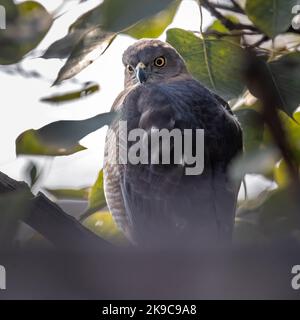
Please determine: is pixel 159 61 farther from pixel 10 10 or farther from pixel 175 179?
pixel 10 10

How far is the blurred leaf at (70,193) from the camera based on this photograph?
82cm

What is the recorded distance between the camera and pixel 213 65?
831 mm

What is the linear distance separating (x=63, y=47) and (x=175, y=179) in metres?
0.86

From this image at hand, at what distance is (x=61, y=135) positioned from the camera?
17.5 inches

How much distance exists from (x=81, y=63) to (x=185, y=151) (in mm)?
473

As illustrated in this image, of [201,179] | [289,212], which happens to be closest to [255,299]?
[289,212]

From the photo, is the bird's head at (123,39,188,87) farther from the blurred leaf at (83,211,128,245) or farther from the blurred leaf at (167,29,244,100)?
the blurred leaf at (167,29,244,100)

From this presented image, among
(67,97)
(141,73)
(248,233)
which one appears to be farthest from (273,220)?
(141,73)

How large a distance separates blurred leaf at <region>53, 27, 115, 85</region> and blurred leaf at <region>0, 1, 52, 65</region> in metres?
0.04

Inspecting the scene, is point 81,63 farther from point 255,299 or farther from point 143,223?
point 143,223

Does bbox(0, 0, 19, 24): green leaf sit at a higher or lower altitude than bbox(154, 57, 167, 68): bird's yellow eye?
lower

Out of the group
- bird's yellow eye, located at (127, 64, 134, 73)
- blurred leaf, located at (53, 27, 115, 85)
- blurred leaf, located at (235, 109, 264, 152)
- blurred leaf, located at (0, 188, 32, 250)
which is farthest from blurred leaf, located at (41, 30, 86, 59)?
bird's yellow eye, located at (127, 64, 134, 73)

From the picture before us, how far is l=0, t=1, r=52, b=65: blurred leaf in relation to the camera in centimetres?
51

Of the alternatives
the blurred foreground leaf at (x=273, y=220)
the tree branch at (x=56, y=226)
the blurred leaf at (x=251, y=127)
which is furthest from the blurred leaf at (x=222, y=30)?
the tree branch at (x=56, y=226)
